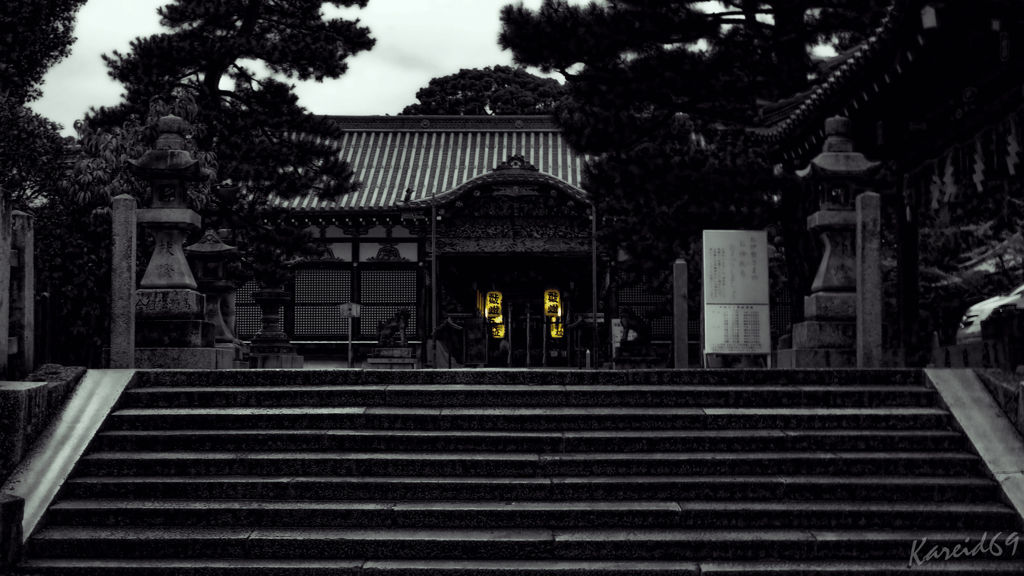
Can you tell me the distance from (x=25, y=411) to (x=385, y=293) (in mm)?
16026

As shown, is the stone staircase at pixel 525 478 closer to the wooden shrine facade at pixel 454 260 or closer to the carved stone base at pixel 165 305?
the carved stone base at pixel 165 305

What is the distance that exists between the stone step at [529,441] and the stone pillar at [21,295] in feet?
3.37

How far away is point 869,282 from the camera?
24.4 ft

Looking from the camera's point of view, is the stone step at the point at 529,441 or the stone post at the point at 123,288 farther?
the stone post at the point at 123,288

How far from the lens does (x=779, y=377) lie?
6.49 meters

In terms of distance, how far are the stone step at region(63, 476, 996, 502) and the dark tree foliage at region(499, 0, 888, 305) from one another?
641 cm

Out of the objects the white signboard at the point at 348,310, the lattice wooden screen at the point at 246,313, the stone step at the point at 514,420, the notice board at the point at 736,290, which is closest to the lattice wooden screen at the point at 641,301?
the white signboard at the point at 348,310

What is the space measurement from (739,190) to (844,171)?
121 inches

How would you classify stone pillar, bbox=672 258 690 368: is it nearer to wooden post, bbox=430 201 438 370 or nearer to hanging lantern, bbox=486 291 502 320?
wooden post, bbox=430 201 438 370

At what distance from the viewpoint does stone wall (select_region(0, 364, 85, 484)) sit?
5.32m

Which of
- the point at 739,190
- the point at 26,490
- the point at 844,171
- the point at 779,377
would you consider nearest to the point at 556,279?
the point at 739,190

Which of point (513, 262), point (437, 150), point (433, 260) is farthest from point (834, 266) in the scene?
point (437, 150)

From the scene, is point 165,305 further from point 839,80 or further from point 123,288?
point 839,80

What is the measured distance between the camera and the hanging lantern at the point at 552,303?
22578 millimetres
